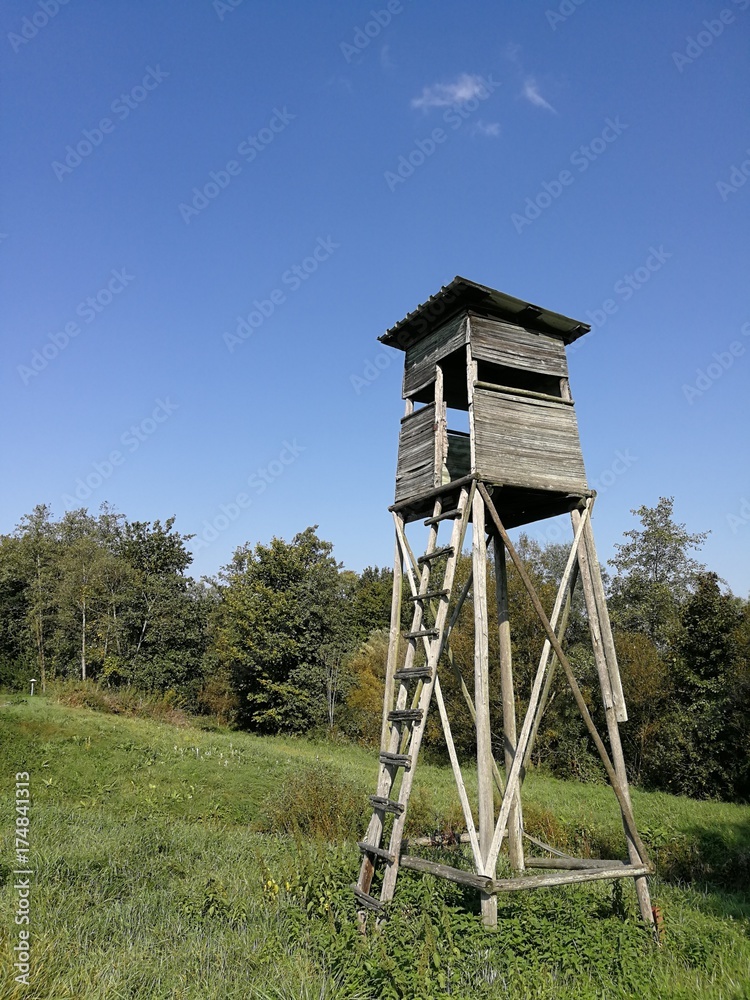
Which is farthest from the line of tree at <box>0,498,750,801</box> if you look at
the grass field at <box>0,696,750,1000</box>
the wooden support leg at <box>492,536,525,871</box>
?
the wooden support leg at <box>492,536,525,871</box>

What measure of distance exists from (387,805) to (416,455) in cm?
461

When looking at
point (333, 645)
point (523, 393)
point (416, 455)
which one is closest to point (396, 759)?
point (416, 455)

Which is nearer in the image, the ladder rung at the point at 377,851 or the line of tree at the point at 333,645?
the ladder rung at the point at 377,851

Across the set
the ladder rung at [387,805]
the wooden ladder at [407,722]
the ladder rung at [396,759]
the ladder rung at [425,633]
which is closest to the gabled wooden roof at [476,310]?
the wooden ladder at [407,722]

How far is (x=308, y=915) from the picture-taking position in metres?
7.43

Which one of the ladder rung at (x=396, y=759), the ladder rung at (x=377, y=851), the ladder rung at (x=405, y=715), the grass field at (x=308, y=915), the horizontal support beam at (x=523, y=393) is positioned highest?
the horizontal support beam at (x=523, y=393)

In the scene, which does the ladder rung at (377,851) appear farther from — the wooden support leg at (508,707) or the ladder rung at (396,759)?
the wooden support leg at (508,707)

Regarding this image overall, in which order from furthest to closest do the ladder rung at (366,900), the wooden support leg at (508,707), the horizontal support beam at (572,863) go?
the wooden support leg at (508,707) < the horizontal support beam at (572,863) < the ladder rung at (366,900)

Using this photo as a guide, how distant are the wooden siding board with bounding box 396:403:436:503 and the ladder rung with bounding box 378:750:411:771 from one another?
3.40 meters

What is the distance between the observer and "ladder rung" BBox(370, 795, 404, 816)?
7168mm

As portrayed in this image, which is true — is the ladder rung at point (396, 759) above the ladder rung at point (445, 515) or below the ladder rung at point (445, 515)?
below

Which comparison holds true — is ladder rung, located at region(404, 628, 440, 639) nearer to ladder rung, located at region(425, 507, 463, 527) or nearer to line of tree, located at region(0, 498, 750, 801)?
ladder rung, located at region(425, 507, 463, 527)

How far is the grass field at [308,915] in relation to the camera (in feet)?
18.2

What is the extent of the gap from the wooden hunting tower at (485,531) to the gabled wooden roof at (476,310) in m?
0.02
